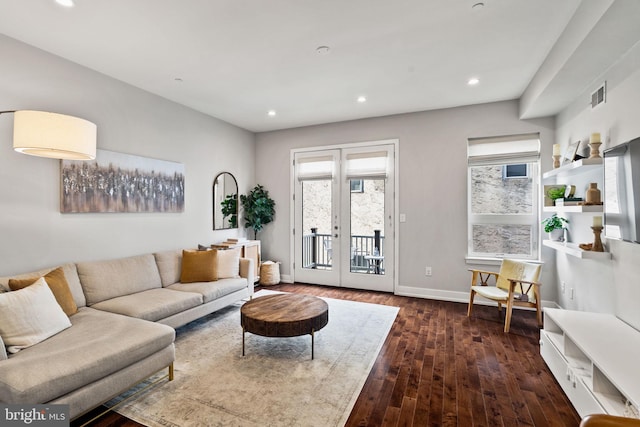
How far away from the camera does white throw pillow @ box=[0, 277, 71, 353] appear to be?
1.93m

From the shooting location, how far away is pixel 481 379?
7.93ft

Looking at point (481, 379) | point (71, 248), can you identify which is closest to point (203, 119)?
point (71, 248)

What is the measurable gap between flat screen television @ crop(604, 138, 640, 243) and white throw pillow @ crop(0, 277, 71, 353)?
3994mm

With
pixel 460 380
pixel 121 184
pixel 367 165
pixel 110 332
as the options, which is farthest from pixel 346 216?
pixel 110 332

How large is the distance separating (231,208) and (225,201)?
194 mm

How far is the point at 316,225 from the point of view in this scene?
5.47 metres

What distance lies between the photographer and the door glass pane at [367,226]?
4965 millimetres

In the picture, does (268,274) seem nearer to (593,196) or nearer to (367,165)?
(367,165)

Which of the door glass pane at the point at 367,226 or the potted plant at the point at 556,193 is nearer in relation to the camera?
the potted plant at the point at 556,193

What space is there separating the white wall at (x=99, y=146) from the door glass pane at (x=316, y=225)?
5.13 feet

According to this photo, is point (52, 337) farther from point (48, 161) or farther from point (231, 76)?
point (231, 76)

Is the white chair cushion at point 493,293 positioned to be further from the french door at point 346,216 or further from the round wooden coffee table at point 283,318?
the round wooden coffee table at point 283,318

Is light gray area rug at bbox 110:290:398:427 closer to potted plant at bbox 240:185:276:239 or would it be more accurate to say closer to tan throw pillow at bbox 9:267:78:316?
tan throw pillow at bbox 9:267:78:316

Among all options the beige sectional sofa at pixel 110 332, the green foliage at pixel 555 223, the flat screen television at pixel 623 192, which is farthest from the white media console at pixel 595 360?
the beige sectional sofa at pixel 110 332
